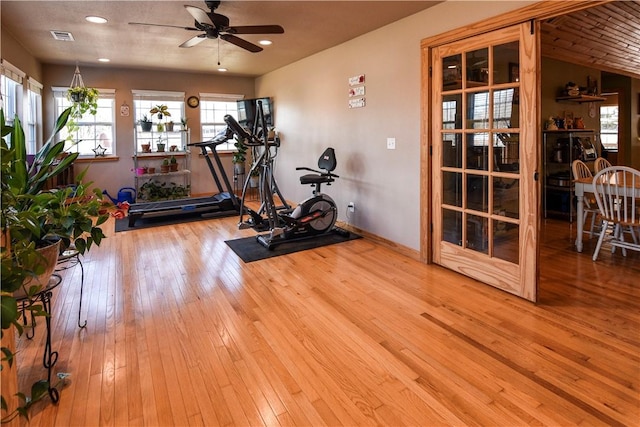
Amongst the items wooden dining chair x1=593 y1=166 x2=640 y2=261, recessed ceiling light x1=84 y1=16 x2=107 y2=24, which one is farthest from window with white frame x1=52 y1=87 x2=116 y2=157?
wooden dining chair x1=593 y1=166 x2=640 y2=261

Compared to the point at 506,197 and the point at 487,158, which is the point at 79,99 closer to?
the point at 487,158

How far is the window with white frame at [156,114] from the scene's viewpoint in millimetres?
7406

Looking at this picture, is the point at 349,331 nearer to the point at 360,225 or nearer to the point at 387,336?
the point at 387,336

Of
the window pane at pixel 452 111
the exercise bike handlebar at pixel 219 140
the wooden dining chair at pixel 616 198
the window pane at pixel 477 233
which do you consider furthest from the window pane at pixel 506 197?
the exercise bike handlebar at pixel 219 140

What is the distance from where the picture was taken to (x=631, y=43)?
17.4 feet

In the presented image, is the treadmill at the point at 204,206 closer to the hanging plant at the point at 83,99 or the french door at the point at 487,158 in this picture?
the hanging plant at the point at 83,99

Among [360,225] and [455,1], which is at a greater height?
[455,1]

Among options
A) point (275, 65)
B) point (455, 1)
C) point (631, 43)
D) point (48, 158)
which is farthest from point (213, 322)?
point (631, 43)

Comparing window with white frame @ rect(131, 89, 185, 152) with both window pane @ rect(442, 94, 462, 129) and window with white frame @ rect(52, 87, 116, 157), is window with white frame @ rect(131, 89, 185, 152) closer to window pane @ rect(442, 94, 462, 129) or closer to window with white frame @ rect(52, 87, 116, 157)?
window with white frame @ rect(52, 87, 116, 157)

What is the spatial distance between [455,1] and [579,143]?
13.3 feet

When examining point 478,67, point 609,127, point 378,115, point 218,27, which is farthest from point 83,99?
point 609,127

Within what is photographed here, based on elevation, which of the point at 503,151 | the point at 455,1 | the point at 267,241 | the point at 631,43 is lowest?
the point at 267,241

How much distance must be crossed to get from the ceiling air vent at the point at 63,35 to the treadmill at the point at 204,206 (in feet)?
6.19

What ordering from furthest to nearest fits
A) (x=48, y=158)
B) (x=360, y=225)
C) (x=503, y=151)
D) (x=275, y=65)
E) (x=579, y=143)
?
(x=275, y=65)
(x=579, y=143)
(x=360, y=225)
(x=503, y=151)
(x=48, y=158)
